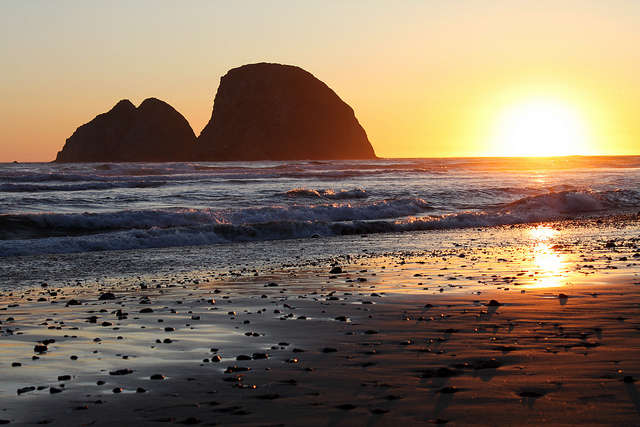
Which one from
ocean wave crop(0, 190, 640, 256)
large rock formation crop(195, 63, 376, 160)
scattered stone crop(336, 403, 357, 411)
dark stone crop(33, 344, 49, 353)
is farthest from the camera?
large rock formation crop(195, 63, 376, 160)

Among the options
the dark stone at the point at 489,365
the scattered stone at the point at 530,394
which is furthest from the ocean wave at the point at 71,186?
the scattered stone at the point at 530,394

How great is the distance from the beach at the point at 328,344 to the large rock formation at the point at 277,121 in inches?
5716

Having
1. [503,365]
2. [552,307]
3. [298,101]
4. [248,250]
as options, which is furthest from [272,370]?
[298,101]

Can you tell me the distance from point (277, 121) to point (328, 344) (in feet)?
522

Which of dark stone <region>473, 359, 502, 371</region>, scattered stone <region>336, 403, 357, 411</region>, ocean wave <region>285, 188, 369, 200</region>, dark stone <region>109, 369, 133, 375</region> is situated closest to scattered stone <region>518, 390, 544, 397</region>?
dark stone <region>473, 359, 502, 371</region>

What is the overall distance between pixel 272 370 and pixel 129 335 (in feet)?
6.42

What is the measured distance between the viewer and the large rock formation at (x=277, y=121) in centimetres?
15650

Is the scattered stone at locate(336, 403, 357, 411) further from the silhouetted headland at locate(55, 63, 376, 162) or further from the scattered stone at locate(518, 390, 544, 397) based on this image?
the silhouetted headland at locate(55, 63, 376, 162)

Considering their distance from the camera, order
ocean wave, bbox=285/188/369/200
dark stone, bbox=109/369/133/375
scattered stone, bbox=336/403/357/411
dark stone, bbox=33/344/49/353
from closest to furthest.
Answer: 1. scattered stone, bbox=336/403/357/411
2. dark stone, bbox=109/369/133/375
3. dark stone, bbox=33/344/49/353
4. ocean wave, bbox=285/188/369/200

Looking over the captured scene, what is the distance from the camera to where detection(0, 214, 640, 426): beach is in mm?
3779

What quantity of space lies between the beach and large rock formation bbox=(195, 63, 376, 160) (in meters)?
145

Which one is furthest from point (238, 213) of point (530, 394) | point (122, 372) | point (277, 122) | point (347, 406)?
point (277, 122)

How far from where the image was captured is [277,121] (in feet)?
531

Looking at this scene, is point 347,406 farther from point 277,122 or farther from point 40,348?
point 277,122
